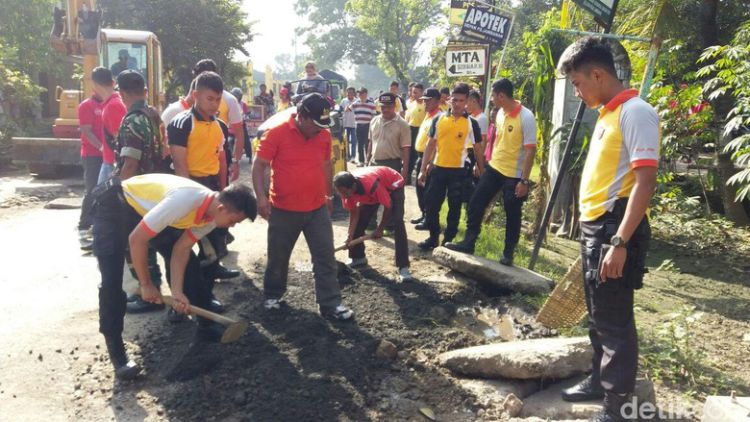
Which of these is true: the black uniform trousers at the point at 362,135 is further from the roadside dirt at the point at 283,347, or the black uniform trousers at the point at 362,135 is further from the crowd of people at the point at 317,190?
the roadside dirt at the point at 283,347

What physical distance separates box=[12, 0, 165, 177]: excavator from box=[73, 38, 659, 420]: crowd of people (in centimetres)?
432

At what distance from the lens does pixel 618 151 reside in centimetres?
274

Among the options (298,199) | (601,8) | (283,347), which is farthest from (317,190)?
(601,8)

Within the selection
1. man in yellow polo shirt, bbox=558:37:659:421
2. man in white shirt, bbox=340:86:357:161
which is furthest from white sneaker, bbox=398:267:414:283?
man in white shirt, bbox=340:86:357:161

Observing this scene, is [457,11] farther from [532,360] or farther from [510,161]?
[532,360]

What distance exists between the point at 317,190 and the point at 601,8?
2.90 metres

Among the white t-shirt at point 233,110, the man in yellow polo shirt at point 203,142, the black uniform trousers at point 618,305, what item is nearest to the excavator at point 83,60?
the white t-shirt at point 233,110

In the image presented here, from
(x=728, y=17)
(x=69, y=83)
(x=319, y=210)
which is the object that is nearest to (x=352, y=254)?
(x=319, y=210)

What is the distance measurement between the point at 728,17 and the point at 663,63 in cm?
399

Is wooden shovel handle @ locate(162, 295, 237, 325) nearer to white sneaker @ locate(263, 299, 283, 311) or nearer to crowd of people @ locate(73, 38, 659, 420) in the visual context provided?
crowd of people @ locate(73, 38, 659, 420)

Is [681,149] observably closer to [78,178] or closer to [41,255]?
[41,255]

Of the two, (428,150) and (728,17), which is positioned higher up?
(728,17)

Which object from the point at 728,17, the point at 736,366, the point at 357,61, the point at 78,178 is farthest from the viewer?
the point at 357,61

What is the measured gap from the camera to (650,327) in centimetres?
435
